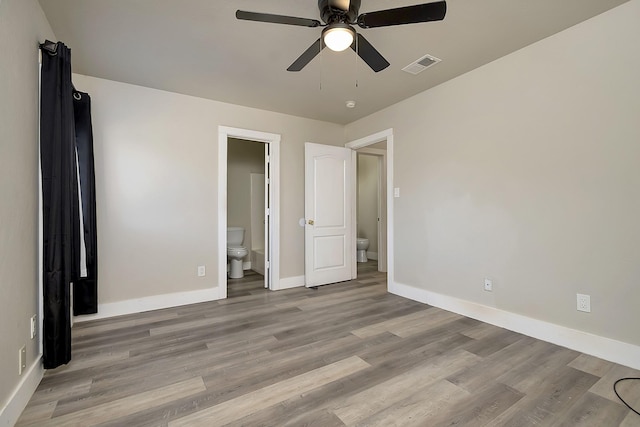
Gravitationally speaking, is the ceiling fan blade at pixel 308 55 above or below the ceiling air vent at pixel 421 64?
below

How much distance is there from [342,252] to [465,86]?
2.69m

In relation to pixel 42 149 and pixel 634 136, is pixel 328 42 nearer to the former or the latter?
pixel 42 149

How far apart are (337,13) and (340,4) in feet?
0.18

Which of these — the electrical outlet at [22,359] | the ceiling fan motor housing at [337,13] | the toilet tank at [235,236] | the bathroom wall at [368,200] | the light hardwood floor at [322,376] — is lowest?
the light hardwood floor at [322,376]

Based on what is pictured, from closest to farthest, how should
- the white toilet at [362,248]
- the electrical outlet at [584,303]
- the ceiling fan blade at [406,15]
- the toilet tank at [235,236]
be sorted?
the ceiling fan blade at [406,15] < the electrical outlet at [584,303] < the toilet tank at [235,236] < the white toilet at [362,248]

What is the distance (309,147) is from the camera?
4176 mm

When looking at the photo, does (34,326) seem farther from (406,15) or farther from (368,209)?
(368,209)

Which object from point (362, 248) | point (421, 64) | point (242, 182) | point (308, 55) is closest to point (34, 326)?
point (308, 55)

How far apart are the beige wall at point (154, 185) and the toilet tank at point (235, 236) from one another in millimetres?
1534

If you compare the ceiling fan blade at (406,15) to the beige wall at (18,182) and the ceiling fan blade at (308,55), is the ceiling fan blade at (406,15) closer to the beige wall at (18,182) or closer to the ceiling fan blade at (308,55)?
the ceiling fan blade at (308,55)

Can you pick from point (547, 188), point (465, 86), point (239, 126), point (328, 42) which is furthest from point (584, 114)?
point (239, 126)

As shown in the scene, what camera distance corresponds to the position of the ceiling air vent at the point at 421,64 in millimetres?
2665

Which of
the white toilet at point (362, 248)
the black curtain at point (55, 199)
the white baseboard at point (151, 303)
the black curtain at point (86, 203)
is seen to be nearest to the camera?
the black curtain at point (55, 199)

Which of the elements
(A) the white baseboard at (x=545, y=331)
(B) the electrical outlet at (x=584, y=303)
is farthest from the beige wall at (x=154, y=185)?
(B) the electrical outlet at (x=584, y=303)
